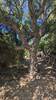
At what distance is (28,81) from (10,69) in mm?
1500

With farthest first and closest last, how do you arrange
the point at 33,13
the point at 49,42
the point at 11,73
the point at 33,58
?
the point at 49,42, the point at 11,73, the point at 33,58, the point at 33,13

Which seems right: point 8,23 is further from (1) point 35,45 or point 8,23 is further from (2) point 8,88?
(2) point 8,88

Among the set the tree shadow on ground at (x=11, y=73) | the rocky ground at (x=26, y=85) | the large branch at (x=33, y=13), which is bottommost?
the tree shadow on ground at (x=11, y=73)

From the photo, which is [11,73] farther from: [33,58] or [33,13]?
[33,13]

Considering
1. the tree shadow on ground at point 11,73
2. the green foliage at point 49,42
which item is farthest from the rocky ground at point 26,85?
the green foliage at point 49,42

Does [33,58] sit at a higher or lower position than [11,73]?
higher

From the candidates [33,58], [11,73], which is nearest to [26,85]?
[33,58]

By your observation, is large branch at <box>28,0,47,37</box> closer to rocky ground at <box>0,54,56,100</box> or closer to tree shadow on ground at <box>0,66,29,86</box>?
rocky ground at <box>0,54,56,100</box>

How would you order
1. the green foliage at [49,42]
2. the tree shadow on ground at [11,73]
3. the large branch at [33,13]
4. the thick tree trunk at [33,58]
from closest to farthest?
the large branch at [33,13], the thick tree trunk at [33,58], the tree shadow on ground at [11,73], the green foliage at [49,42]

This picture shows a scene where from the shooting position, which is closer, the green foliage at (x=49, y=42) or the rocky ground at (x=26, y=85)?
the rocky ground at (x=26, y=85)

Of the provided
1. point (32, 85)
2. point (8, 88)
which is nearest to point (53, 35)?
point (32, 85)

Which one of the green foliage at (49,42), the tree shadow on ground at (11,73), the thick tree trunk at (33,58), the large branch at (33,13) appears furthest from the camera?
the green foliage at (49,42)

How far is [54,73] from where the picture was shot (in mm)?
8672

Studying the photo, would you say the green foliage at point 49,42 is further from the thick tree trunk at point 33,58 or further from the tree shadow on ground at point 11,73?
the tree shadow on ground at point 11,73
